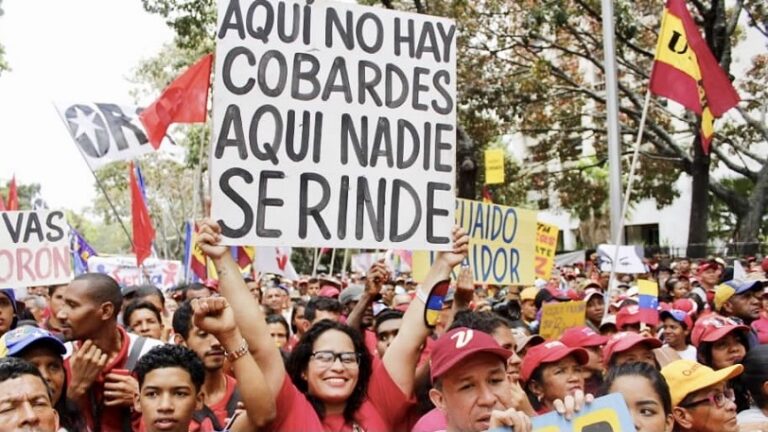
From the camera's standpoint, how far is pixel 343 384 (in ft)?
11.9

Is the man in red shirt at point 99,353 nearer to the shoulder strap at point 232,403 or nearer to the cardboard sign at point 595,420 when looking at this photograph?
the shoulder strap at point 232,403

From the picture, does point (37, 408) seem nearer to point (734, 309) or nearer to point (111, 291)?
point (111, 291)

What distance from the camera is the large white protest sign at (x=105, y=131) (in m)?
9.75

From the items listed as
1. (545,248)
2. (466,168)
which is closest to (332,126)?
(545,248)

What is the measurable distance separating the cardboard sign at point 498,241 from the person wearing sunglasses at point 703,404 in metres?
3.06

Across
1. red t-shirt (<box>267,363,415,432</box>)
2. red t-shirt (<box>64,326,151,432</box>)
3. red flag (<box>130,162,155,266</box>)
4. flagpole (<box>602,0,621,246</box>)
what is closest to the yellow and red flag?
flagpole (<box>602,0,621,246</box>)

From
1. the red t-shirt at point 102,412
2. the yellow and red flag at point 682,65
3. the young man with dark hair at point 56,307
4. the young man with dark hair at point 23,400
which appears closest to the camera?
the young man with dark hair at point 23,400

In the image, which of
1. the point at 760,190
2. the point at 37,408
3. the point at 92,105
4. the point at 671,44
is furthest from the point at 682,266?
the point at 37,408

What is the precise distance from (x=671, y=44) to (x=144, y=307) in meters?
5.56

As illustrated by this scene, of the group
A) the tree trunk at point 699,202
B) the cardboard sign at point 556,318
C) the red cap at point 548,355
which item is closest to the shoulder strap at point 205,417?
the red cap at point 548,355

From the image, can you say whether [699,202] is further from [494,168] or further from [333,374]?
[333,374]

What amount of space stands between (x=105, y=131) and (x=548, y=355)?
723cm

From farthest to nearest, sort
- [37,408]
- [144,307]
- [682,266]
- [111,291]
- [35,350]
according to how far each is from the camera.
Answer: [682,266]
[144,307]
[111,291]
[35,350]
[37,408]

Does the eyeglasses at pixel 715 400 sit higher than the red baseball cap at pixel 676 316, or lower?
lower
